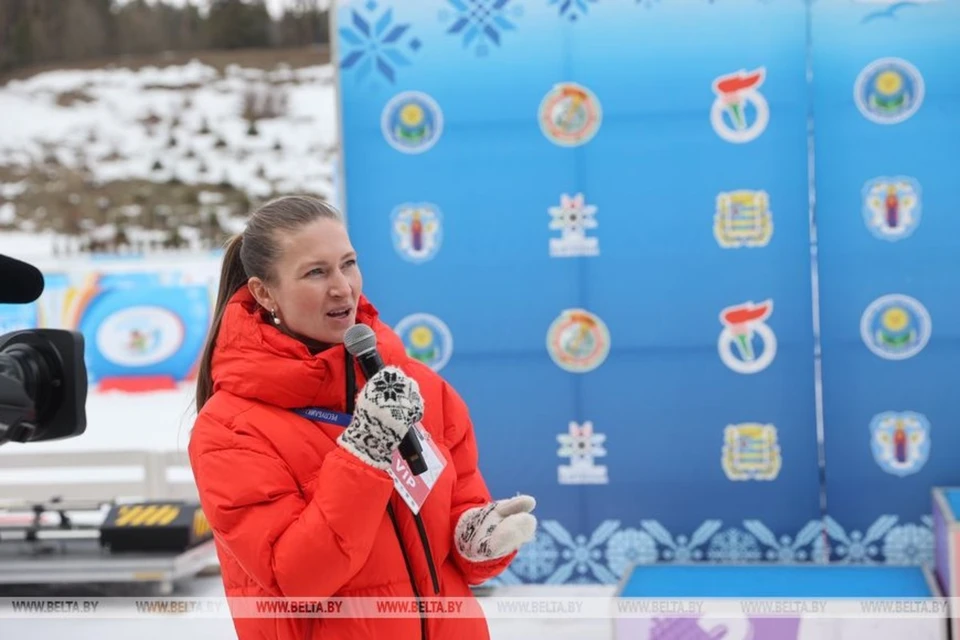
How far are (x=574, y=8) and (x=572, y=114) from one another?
38cm

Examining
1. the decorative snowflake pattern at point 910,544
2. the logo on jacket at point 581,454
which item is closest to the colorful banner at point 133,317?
the logo on jacket at point 581,454

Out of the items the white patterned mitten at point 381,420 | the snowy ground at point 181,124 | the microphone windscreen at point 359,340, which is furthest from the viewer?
the snowy ground at point 181,124

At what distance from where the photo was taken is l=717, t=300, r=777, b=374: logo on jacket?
4.14 meters

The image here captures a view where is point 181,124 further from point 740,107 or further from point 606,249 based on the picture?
point 740,107

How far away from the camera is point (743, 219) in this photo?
4.14 m

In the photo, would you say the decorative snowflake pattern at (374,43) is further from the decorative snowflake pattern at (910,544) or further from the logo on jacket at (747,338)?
the decorative snowflake pattern at (910,544)

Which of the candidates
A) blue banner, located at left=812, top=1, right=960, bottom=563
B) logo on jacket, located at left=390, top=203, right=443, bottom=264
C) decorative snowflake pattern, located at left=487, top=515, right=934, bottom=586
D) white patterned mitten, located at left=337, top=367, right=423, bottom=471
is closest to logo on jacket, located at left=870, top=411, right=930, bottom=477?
blue banner, located at left=812, top=1, right=960, bottom=563

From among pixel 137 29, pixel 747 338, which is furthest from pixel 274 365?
pixel 137 29

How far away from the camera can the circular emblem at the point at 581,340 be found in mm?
4242

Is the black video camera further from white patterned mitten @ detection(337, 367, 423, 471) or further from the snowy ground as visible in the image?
the snowy ground

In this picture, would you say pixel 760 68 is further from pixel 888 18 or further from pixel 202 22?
pixel 202 22

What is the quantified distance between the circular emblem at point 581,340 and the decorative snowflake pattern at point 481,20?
1026 mm

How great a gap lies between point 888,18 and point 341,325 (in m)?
3.01

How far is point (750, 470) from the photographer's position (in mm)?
4176
